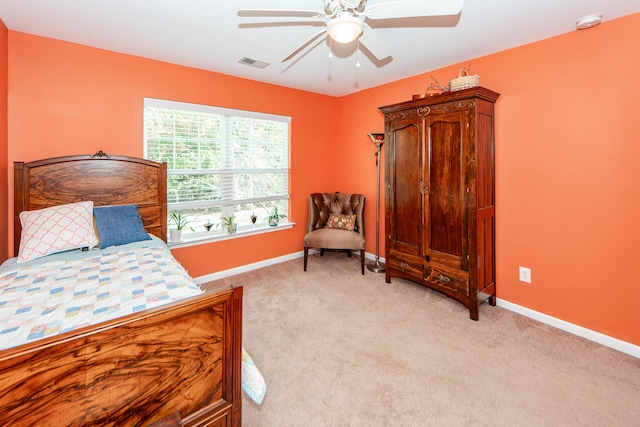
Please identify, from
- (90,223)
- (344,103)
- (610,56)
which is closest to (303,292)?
(90,223)

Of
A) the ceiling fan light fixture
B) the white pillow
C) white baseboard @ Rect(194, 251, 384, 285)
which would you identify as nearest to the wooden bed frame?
the ceiling fan light fixture

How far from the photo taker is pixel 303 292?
3.40 metres

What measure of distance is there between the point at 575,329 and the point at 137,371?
3270 millimetres

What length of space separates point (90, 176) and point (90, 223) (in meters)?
0.56

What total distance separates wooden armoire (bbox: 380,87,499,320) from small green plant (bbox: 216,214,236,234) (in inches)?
80.9

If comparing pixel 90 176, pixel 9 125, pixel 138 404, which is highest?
pixel 9 125

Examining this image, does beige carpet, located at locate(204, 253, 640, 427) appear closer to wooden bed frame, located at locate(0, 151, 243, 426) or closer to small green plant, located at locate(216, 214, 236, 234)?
wooden bed frame, located at locate(0, 151, 243, 426)

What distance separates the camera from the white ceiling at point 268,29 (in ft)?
7.18

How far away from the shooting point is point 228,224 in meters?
3.88

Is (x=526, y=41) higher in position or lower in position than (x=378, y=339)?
higher

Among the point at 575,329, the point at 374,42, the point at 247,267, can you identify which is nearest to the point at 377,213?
the point at 247,267

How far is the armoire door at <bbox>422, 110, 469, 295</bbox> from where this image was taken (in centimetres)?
283

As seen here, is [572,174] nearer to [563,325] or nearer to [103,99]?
[563,325]

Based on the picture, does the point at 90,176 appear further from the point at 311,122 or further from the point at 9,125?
the point at 311,122
